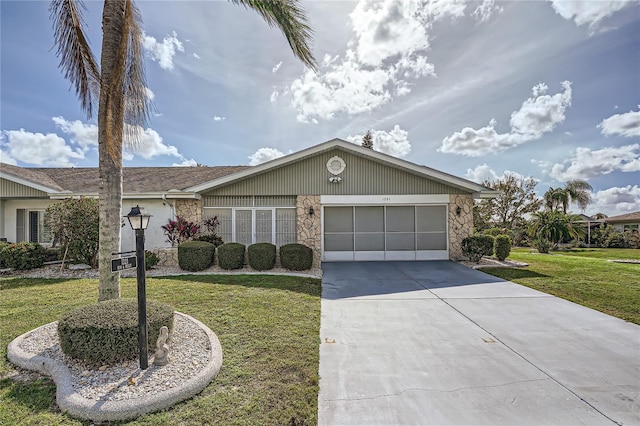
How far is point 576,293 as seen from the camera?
7414mm

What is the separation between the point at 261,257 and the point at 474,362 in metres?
7.47

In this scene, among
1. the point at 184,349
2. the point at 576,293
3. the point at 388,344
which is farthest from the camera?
the point at 576,293

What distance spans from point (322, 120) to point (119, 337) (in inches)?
519

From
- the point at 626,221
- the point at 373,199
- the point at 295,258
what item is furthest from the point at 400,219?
the point at 626,221

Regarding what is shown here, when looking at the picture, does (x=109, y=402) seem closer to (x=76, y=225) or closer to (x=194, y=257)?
(x=194, y=257)

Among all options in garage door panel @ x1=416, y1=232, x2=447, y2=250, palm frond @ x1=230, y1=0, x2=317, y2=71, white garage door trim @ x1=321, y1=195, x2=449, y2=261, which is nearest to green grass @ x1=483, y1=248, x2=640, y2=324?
garage door panel @ x1=416, y1=232, x2=447, y2=250

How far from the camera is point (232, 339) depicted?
4.45m

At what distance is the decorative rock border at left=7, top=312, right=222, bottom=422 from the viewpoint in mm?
2750

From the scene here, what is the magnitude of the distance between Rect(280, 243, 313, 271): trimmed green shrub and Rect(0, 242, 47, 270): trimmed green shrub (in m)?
8.46

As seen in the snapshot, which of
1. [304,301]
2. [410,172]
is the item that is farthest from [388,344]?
[410,172]

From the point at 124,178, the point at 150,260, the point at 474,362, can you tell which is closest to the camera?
the point at 474,362

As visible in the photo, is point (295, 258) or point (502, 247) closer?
point (295, 258)

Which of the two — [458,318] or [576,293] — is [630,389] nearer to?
[458,318]

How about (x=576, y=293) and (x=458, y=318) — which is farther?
(x=576, y=293)
